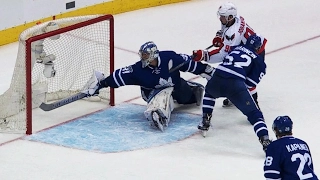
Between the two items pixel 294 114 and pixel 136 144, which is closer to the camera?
pixel 136 144

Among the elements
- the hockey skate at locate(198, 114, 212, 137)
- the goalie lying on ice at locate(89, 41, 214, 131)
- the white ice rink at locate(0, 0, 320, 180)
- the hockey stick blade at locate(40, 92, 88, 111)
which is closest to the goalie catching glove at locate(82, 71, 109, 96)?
the goalie lying on ice at locate(89, 41, 214, 131)

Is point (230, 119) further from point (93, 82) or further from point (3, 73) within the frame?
point (3, 73)

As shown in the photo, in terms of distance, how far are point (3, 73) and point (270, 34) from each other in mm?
2764

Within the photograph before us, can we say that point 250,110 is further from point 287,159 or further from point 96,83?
point 287,159

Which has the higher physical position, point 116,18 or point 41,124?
point 116,18

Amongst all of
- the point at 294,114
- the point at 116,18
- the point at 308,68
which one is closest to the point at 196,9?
the point at 116,18

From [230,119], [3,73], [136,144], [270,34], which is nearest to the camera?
[136,144]

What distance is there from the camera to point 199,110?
8234 millimetres

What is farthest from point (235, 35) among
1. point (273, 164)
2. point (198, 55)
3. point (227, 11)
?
point (273, 164)

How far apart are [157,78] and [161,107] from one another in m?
0.24

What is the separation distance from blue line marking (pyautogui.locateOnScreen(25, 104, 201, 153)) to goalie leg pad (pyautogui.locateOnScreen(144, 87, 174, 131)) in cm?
10

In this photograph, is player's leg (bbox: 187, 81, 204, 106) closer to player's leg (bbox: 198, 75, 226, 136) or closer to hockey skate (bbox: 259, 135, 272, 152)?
player's leg (bbox: 198, 75, 226, 136)

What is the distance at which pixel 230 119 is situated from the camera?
804 cm

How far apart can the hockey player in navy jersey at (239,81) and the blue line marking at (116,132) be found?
0.26 m
